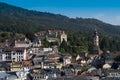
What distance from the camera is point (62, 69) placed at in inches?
2328

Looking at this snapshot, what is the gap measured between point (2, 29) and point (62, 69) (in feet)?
156

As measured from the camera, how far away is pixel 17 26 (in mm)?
108938

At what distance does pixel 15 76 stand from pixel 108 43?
33.1 m

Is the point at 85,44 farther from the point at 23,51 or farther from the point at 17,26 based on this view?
the point at 17,26

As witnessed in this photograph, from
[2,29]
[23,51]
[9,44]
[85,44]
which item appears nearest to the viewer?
[23,51]

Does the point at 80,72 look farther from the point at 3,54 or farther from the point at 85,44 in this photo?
the point at 85,44

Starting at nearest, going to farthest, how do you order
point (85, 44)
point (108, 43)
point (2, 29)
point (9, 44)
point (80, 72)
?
point (80, 72), point (9, 44), point (85, 44), point (108, 43), point (2, 29)

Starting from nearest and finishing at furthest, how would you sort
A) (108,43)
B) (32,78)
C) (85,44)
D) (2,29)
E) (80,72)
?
(32,78) → (80,72) → (85,44) → (108,43) → (2,29)

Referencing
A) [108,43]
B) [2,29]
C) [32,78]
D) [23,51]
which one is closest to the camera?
[32,78]

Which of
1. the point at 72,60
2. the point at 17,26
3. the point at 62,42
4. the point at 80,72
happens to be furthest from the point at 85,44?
the point at 17,26

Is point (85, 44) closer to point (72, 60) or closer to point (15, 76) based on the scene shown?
point (72, 60)

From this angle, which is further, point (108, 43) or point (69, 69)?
point (108, 43)

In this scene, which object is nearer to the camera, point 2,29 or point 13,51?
point 13,51

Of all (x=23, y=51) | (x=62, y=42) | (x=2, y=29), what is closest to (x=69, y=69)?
(x=23, y=51)
